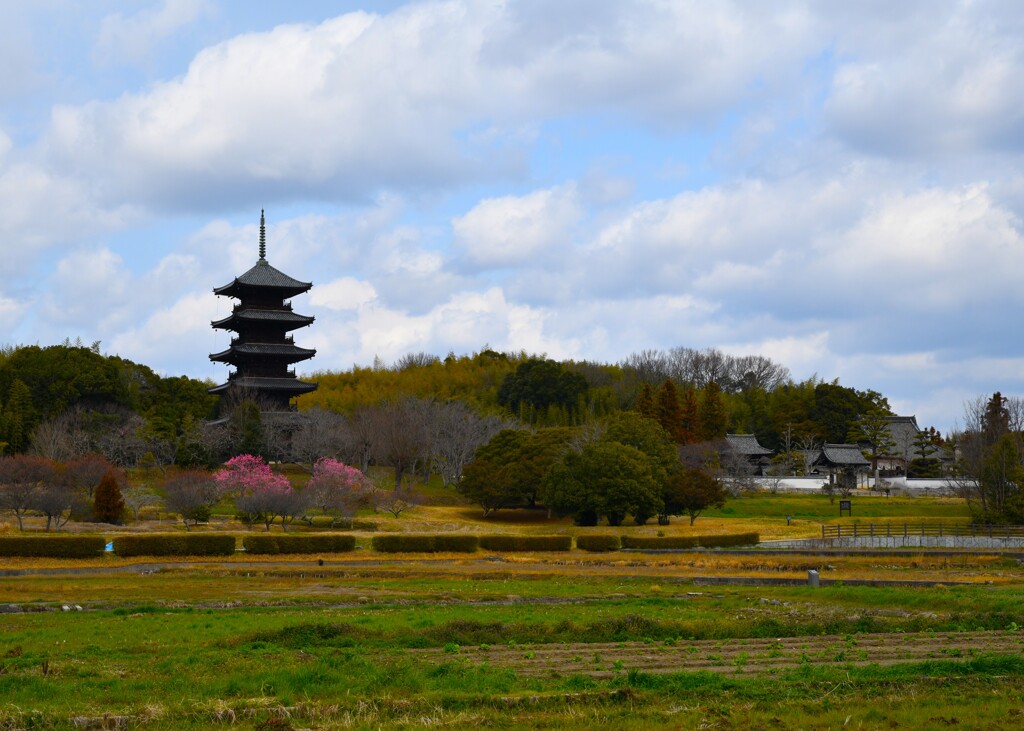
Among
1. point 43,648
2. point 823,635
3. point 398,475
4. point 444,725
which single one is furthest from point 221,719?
point 398,475

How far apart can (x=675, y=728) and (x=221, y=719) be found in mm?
4605

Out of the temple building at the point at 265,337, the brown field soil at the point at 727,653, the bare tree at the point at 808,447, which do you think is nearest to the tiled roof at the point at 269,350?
the temple building at the point at 265,337

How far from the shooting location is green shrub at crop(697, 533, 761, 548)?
1649 inches

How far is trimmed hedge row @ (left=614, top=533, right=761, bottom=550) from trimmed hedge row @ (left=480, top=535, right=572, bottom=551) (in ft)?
8.22

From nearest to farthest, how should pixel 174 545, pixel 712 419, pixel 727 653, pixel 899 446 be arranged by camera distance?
1. pixel 727 653
2. pixel 174 545
3. pixel 712 419
4. pixel 899 446

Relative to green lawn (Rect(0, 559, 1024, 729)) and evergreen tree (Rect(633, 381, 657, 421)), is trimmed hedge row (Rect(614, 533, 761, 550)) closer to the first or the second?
green lawn (Rect(0, 559, 1024, 729))

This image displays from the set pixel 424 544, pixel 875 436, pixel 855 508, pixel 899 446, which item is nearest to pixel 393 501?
pixel 424 544

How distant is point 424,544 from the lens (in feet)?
127

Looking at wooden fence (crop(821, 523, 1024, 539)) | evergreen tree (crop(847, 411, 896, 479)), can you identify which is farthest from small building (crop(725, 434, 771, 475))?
wooden fence (crop(821, 523, 1024, 539))

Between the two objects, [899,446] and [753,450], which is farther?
[899,446]

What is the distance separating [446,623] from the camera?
1770 centimetres

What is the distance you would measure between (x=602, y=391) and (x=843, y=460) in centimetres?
2654

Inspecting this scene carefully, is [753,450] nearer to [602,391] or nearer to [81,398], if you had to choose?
[602,391]

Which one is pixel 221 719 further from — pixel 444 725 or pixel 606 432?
pixel 606 432
